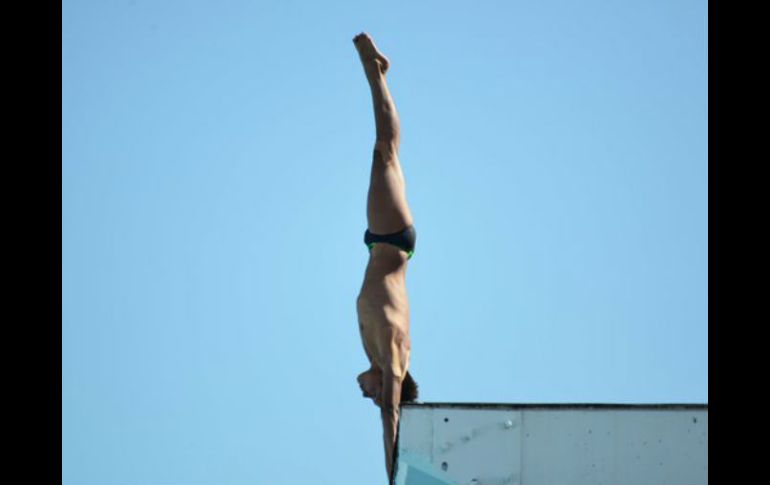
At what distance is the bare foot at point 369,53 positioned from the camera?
12.2m

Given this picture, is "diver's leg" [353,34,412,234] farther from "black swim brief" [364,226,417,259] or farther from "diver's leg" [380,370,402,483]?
"diver's leg" [380,370,402,483]

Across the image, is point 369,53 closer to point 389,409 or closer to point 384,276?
point 384,276

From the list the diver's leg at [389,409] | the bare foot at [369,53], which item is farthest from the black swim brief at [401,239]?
the bare foot at [369,53]

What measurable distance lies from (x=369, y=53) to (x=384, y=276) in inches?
88.8

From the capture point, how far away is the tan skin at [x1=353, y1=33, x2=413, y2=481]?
36.8 feet

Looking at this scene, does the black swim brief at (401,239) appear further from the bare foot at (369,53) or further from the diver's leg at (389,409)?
the bare foot at (369,53)

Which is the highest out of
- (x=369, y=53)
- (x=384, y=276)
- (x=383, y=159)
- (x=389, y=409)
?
(x=369, y=53)

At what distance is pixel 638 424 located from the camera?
9.14 metres

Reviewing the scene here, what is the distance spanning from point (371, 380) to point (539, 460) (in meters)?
2.69

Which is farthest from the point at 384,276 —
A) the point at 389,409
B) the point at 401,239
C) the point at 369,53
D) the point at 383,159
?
the point at 369,53

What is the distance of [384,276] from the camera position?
11641mm

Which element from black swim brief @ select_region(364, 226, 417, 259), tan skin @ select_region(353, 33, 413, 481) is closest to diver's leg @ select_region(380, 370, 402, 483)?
tan skin @ select_region(353, 33, 413, 481)
